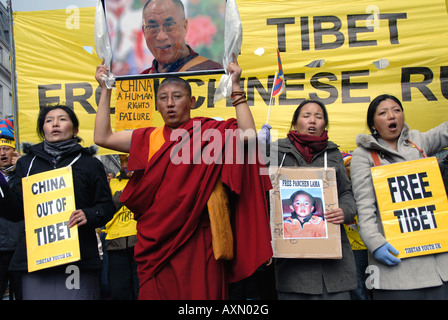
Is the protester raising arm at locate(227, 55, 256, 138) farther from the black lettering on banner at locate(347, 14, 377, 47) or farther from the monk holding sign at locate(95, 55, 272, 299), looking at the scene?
the black lettering on banner at locate(347, 14, 377, 47)

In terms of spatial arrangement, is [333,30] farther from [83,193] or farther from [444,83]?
[83,193]

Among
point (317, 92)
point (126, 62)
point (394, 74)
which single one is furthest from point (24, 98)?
point (394, 74)

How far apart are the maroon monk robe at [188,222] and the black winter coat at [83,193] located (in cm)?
47

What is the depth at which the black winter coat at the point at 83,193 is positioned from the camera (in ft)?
7.97

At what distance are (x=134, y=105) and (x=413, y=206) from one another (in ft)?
9.36

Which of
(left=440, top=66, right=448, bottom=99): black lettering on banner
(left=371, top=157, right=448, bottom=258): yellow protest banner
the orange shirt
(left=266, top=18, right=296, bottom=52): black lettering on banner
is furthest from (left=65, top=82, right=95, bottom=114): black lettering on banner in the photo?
(left=440, top=66, right=448, bottom=99): black lettering on banner

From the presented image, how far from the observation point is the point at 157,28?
2.39 meters

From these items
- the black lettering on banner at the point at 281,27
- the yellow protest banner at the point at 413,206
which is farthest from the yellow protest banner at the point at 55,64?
the yellow protest banner at the point at 413,206

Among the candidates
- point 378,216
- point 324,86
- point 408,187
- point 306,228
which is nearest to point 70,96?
point 324,86

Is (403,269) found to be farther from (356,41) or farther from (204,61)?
(356,41)

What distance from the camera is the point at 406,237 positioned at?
2309 millimetres

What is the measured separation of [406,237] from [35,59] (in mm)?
4034

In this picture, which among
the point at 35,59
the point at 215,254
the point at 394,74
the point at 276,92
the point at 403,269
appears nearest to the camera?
the point at 215,254
